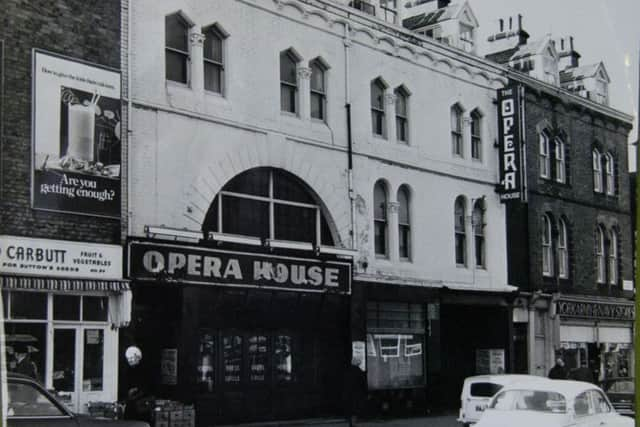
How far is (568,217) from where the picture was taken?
3164cm

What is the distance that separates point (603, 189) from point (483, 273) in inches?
350

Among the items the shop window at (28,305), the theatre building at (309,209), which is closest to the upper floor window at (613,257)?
the theatre building at (309,209)

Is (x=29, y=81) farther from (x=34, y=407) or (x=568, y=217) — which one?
(x=568, y=217)

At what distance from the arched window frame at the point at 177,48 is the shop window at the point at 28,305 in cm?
570

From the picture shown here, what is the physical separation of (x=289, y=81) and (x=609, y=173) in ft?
55.8

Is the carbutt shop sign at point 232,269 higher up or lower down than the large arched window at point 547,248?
lower down

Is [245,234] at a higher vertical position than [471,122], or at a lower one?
lower

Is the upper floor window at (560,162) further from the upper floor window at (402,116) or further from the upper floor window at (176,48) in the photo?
the upper floor window at (176,48)

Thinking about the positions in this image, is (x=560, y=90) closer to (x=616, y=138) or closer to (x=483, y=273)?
(x=616, y=138)

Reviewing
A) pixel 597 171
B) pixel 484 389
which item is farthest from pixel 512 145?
pixel 484 389

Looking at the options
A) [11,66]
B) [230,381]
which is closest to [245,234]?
[230,381]

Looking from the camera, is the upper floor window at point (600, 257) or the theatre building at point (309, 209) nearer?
the theatre building at point (309, 209)

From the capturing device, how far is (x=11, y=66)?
605 inches

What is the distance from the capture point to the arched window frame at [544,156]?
99.6ft
